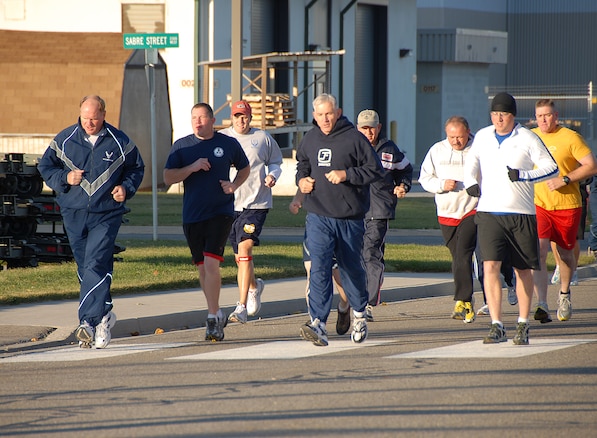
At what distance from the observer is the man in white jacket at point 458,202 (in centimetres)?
1240

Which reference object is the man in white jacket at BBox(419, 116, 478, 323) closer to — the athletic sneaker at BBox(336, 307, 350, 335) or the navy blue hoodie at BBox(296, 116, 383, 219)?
the athletic sneaker at BBox(336, 307, 350, 335)

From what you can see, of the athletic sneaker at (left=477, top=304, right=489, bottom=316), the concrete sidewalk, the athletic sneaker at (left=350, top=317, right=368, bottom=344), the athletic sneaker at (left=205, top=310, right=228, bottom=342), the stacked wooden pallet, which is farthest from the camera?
the stacked wooden pallet

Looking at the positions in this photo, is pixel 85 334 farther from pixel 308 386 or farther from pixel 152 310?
pixel 308 386

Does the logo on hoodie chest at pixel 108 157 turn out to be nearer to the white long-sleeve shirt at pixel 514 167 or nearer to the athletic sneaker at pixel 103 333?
the athletic sneaker at pixel 103 333

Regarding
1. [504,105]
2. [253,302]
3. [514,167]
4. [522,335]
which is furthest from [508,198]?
[253,302]

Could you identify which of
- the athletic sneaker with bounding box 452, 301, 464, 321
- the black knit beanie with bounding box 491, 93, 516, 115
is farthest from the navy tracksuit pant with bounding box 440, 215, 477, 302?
the black knit beanie with bounding box 491, 93, 516, 115

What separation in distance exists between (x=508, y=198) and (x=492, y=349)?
1320mm

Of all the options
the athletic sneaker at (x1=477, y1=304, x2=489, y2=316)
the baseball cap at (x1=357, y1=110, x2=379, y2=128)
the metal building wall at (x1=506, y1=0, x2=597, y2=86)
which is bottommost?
the athletic sneaker at (x1=477, y1=304, x2=489, y2=316)

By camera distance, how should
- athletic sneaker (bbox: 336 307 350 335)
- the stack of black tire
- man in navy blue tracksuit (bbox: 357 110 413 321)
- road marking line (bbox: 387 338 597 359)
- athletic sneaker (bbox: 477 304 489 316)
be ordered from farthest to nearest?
the stack of black tire
athletic sneaker (bbox: 477 304 489 316)
man in navy blue tracksuit (bbox: 357 110 413 321)
athletic sneaker (bbox: 336 307 350 335)
road marking line (bbox: 387 338 597 359)

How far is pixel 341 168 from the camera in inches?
419

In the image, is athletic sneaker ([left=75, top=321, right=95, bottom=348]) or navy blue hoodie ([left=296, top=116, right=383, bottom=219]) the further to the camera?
navy blue hoodie ([left=296, top=116, right=383, bottom=219])

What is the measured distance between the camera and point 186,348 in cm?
1054

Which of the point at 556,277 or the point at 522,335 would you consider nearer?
the point at 522,335

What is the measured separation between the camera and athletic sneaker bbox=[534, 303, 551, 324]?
39.5 ft
